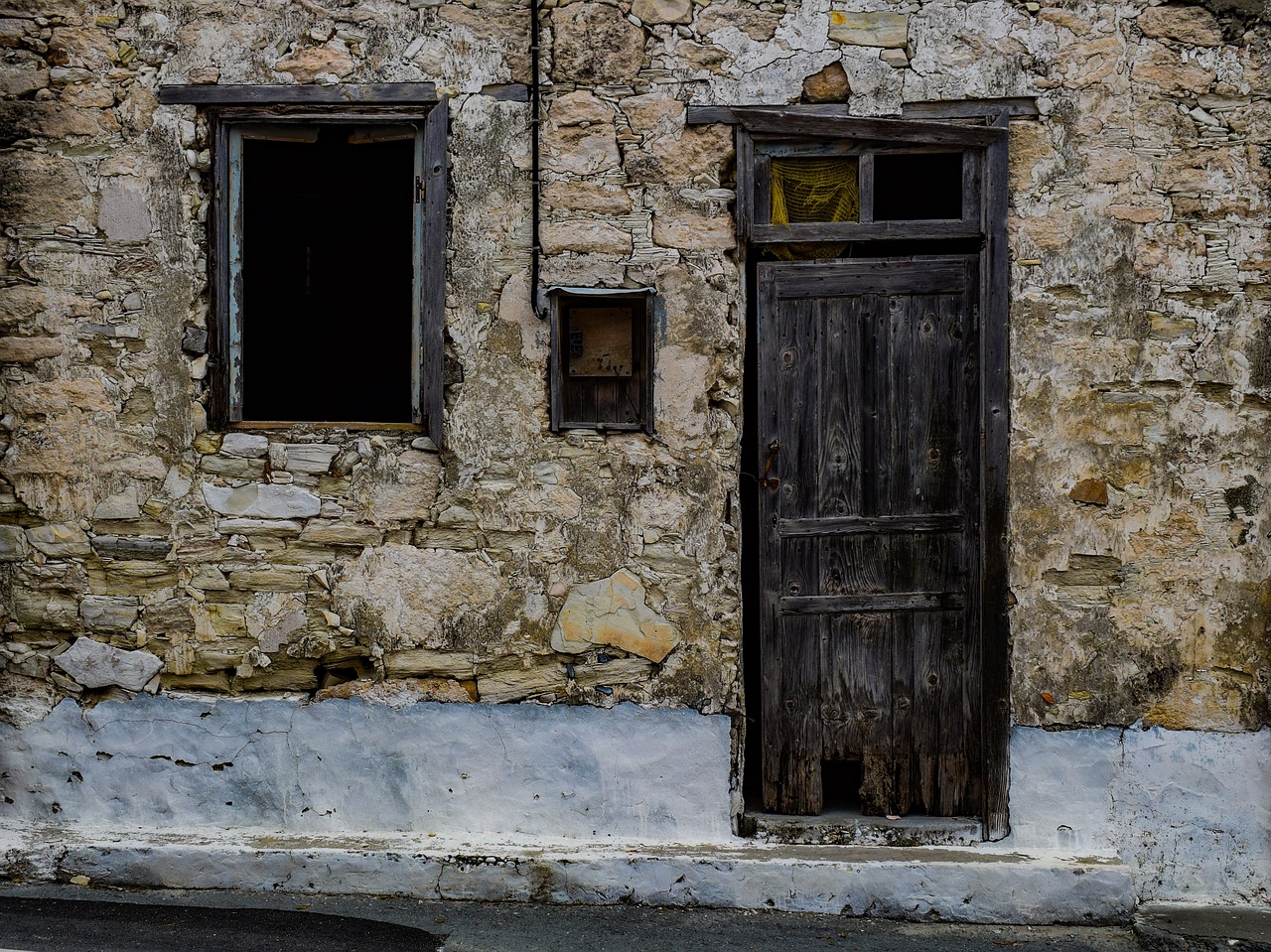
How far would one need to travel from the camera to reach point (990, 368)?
12.8 ft

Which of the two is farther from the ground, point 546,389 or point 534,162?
point 534,162

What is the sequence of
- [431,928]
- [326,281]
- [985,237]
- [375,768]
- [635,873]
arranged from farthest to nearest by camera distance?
[326,281] < [375,768] < [985,237] < [635,873] < [431,928]

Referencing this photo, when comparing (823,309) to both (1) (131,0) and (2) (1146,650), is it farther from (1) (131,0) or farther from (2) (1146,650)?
(1) (131,0)

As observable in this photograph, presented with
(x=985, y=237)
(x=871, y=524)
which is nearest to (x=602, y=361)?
(x=871, y=524)

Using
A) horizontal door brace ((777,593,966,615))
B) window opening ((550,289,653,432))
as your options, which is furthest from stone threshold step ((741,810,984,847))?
window opening ((550,289,653,432))

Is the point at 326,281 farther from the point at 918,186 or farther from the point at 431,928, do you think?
the point at 431,928

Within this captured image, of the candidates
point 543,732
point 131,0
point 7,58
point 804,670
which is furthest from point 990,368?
point 7,58

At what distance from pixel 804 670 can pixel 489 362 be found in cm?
174

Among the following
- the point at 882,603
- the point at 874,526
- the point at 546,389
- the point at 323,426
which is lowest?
the point at 882,603

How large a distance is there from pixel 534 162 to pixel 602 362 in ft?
2.66

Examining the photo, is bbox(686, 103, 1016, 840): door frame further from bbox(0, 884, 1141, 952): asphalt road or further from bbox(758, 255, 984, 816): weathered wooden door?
bbox(0, 884, 1141, 952): asphalt road

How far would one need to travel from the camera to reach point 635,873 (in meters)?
3.78

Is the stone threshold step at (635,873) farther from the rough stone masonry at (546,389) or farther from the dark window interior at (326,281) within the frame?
the dark window interior at (326,281)

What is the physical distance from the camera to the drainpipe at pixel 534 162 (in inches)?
155
